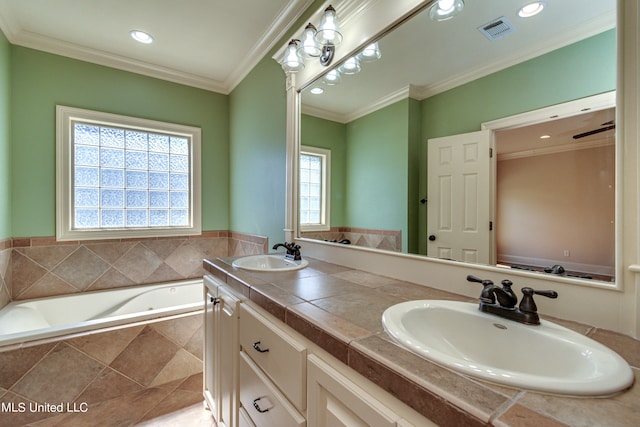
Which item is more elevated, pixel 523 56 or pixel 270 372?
pixel 523 56

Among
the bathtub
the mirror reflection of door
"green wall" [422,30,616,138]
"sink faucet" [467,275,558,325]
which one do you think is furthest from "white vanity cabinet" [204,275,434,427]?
"green wall" [422,30,616,138]

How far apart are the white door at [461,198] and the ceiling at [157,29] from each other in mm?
1445

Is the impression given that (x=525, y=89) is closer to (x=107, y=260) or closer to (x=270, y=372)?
(x=270, y=372)

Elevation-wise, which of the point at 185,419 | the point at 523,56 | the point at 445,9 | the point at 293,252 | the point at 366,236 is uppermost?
the point at 445,9

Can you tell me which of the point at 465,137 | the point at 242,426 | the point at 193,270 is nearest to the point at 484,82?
the point at 465,137

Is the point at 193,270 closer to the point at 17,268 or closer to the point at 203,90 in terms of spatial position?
the point at 17,268

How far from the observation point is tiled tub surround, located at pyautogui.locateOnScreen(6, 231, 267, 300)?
2.29 meters

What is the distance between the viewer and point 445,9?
1.11 metres

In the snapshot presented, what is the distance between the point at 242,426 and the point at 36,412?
1.39 metres

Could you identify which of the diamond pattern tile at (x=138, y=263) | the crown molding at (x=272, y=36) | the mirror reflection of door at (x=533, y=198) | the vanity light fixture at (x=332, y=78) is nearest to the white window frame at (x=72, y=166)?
the diamond pattern tile at (x=138, y=263)

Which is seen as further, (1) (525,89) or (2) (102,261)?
(2) (102,261)

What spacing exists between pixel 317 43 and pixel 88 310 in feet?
9.42

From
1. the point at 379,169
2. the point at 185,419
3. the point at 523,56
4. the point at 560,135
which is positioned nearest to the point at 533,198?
the point at 560,135

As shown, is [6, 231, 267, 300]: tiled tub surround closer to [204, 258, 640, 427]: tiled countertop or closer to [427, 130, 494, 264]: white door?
[204, 258, 640, 427]: tiled countertop
